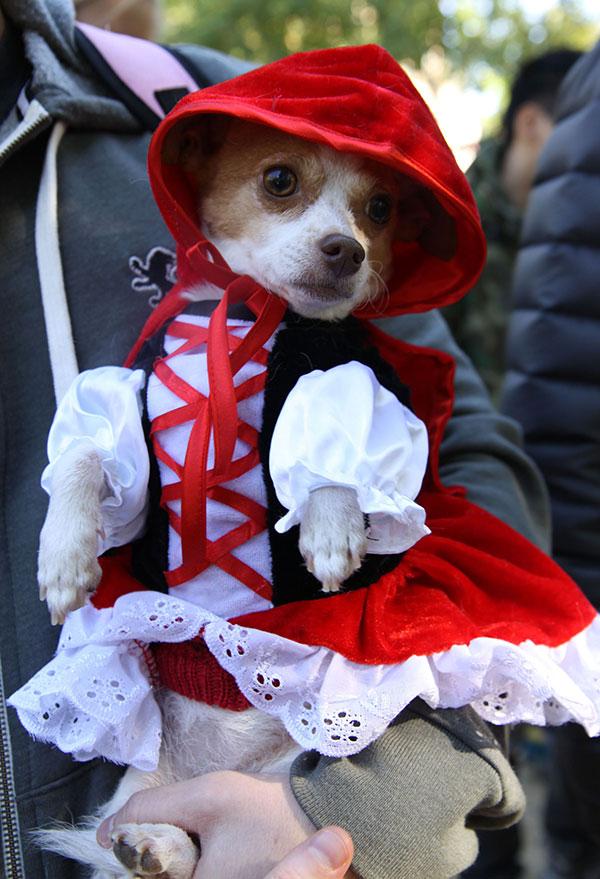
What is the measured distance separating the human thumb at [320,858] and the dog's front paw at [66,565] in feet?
1.26

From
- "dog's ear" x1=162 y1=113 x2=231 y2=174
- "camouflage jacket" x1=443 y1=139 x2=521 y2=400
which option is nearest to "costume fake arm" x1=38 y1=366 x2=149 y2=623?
"dog's ear" x1=162 y1=113 x2=231 y2=174

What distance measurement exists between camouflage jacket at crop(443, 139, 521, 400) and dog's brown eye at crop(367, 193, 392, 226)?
1818mm

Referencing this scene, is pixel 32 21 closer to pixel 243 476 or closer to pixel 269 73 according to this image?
pixel 269 73

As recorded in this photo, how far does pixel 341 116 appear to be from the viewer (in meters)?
1.21

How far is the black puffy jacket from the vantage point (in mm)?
1937

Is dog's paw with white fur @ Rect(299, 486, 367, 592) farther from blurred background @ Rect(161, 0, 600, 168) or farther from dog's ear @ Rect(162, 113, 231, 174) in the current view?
blurred background @ Rect(161, 0, 600, 168)

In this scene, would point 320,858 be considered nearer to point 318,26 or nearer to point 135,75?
point 135,75

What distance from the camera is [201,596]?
1222 millimetres

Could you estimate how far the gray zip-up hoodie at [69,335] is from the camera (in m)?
1.21

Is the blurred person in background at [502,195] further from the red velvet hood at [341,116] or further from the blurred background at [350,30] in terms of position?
the blurred background at [350,30]

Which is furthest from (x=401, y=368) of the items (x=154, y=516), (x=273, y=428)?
(x=154, y=516)

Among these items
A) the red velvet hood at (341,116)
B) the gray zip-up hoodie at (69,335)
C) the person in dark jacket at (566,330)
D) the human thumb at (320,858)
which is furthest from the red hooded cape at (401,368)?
the person in dark jacket at (566,330)

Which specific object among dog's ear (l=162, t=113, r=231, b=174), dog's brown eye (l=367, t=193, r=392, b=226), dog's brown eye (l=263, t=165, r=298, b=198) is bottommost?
dog's brown eye (l=367, t=193, r=392, b=226)

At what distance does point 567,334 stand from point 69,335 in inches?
43.0
